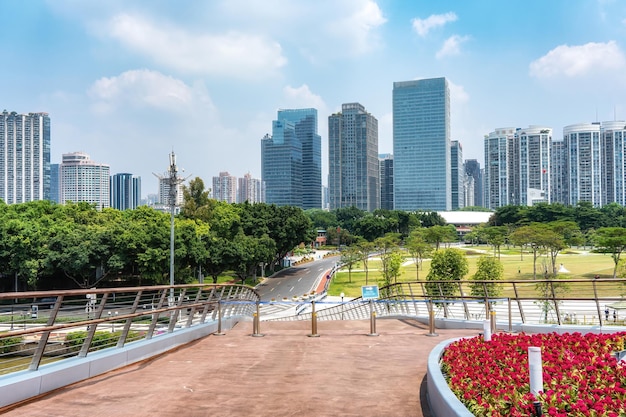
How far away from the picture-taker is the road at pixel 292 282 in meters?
53.7

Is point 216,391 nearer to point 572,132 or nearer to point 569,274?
point 569,274

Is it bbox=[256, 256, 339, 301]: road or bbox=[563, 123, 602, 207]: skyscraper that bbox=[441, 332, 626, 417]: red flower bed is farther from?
bbox=[563, 123, 602, 207]: skyscraper

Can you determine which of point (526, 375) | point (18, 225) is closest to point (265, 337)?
point (526, 375)

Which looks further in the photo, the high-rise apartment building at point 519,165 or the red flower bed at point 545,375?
the high-rise apartment building at point 519,165

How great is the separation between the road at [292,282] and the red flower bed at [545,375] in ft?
138

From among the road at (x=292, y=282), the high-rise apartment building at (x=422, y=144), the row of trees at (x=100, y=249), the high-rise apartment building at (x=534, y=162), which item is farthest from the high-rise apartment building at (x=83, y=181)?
the high-rise apartment building at (x=534, y=162)

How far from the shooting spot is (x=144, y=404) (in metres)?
6.09

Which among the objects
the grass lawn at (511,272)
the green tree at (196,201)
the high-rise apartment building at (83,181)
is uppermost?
the high-rise apartment building at (83,181)

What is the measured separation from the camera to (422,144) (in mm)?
193250

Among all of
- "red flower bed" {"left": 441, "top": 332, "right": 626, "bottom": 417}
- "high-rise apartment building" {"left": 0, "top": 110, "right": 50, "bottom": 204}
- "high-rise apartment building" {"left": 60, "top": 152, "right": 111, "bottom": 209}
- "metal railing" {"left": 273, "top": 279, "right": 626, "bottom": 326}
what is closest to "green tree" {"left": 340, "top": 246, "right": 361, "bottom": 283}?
"metal railing" {"left": 273, "top": 279, "right": 626, "bottom": 326}

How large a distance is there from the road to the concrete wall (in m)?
39.8

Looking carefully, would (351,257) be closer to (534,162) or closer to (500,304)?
(500,304)

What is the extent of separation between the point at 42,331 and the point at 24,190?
162474mm

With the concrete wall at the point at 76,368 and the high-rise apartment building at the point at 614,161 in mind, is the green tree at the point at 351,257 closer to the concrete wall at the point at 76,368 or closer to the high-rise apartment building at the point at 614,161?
the concrete wall at the point at 76,368
